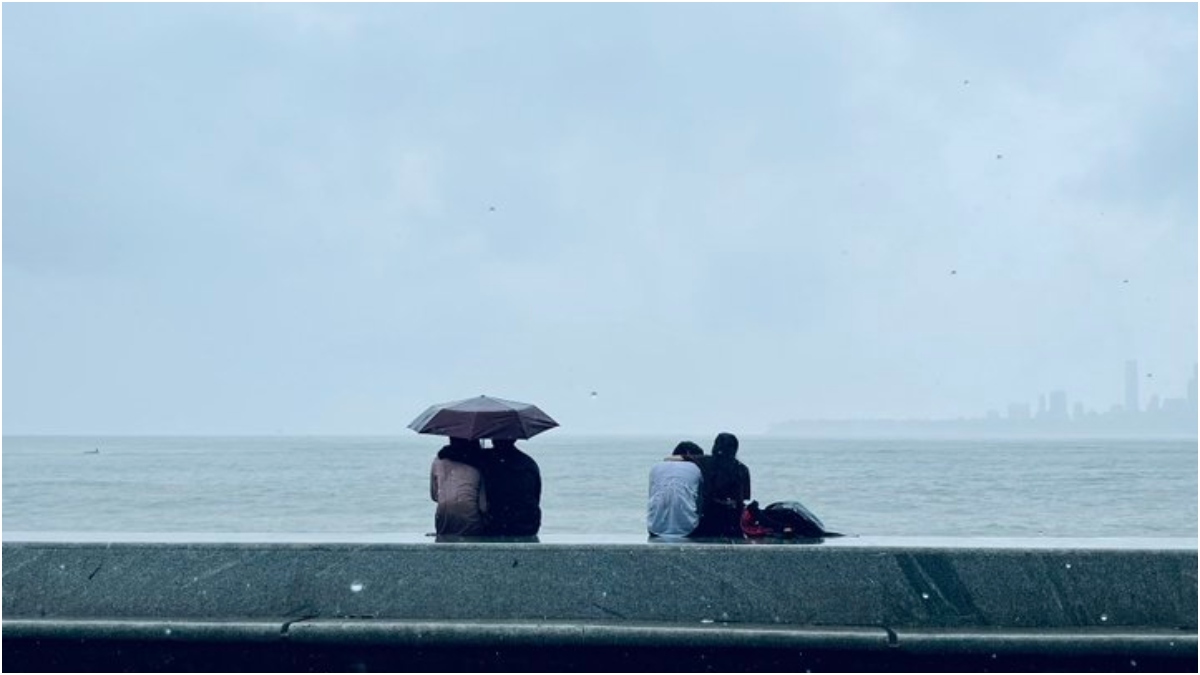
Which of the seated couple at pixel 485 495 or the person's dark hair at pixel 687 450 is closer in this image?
the seated couple at pixel 485 495

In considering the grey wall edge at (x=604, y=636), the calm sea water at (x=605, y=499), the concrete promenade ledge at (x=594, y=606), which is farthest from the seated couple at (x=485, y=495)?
the calm sea water at (x=605, y=499)

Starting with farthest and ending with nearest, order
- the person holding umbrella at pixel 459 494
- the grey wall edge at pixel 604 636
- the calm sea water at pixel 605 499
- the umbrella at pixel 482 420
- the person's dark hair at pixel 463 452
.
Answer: the calm sea water at pixel 605 499, the umbrella at pixel 482 420, the person's dark hair at pixel 463 452, the person holding umbrella at pixel 459 494, the grey wall edge at pixel 604 636

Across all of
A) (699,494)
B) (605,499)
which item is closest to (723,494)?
(699,494)

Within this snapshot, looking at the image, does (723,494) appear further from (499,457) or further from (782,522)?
(499,457)

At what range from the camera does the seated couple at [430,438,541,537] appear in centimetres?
816

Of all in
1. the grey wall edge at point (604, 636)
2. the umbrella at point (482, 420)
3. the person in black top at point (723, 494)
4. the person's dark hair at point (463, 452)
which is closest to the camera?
the grey wall edge at point (604, 636)

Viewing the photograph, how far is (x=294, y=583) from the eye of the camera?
23.1 feet

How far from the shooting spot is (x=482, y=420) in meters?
9.12

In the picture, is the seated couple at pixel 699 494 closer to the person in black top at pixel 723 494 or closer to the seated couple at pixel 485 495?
the person in black top at pixel 723 494

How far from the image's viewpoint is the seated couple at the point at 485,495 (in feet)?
26.8

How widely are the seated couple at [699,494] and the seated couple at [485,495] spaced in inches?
27.9

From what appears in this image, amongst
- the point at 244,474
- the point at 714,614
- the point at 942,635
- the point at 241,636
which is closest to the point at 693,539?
the point at 714,614

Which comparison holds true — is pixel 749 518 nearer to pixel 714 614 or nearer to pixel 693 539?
pixel 693 539

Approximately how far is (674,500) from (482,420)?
1.28 metres
